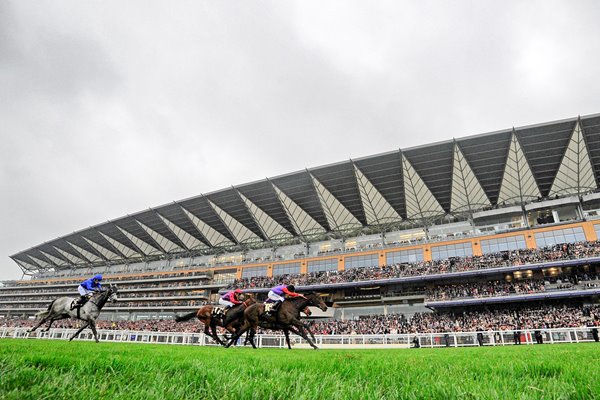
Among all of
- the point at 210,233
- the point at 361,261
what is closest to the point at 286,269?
the point at 361,261

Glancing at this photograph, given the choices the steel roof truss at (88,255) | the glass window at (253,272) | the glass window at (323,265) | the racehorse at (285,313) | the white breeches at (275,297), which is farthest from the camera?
the steel roof truss at (88,255)

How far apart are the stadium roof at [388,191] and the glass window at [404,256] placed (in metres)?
5.32

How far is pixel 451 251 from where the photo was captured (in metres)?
46.8

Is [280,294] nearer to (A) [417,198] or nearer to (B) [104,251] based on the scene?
(A) [417,198]

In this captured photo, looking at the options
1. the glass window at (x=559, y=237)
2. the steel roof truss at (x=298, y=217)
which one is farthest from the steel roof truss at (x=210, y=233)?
the glass window at (x=559, y=237)

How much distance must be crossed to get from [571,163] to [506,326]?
23.4 meters

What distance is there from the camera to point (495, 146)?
40.7 metres

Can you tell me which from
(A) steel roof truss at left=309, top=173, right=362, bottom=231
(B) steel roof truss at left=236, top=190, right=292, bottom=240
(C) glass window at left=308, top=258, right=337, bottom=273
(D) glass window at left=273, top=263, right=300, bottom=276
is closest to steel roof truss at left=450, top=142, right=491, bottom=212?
(A) steel roof truss at left=309, top=173, right=362, bottom=231

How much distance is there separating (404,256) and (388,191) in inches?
378

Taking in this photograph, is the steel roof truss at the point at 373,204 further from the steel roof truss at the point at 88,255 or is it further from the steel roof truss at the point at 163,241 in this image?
the steel roof truss at the point at 88,255

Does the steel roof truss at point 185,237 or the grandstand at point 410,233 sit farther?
the steel roof truss at point 185,237

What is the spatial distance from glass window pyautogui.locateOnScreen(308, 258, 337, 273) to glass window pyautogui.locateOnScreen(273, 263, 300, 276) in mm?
2304

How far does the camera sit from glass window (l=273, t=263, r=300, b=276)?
57.0 meters

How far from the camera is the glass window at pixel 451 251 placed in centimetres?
4591
